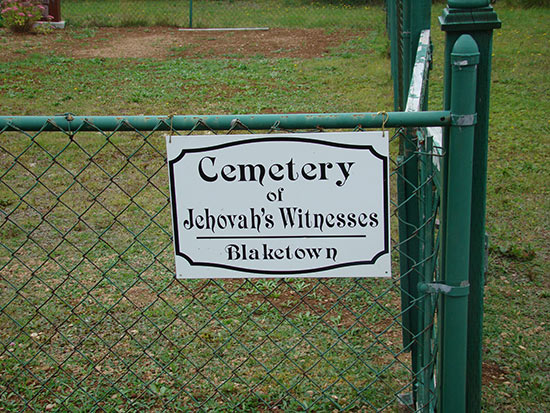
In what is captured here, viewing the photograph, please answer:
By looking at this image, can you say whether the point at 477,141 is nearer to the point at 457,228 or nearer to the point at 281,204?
the point at 457,228

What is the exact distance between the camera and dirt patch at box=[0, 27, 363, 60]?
11.2 m

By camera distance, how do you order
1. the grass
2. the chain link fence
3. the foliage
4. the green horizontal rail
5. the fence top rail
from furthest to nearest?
the chain link fence → the foliage → the grass → the fence top rail → the green horizontal rail

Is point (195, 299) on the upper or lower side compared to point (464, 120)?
lower

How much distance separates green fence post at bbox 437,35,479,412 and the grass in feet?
1.08

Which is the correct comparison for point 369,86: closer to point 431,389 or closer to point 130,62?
point 130,62

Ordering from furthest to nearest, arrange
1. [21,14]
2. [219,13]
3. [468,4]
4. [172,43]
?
[219,13] → [21,14] → [172,43] → [468,4]

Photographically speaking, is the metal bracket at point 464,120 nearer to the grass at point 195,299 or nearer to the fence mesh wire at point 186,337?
the fence mesh wire at point 186,337

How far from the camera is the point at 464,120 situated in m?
1.76

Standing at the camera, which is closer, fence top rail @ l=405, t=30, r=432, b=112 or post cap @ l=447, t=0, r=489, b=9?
post cap @ l=447, t=0, r=489, b=9

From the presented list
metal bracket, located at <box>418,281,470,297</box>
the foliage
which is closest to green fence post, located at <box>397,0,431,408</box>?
metal bracket, located at <box>418,281,470,297</box>

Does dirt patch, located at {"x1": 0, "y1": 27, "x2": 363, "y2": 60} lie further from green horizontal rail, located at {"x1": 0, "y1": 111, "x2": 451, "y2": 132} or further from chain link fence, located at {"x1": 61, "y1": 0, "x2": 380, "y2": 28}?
green horizontal rail, located at {"x1": 0, "y1": 111, "x2": 451, "y2": 132}

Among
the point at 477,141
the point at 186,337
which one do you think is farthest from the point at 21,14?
the point at 477,141

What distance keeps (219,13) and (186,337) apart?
14107 millimetres

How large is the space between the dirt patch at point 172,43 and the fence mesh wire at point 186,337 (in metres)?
7.09
